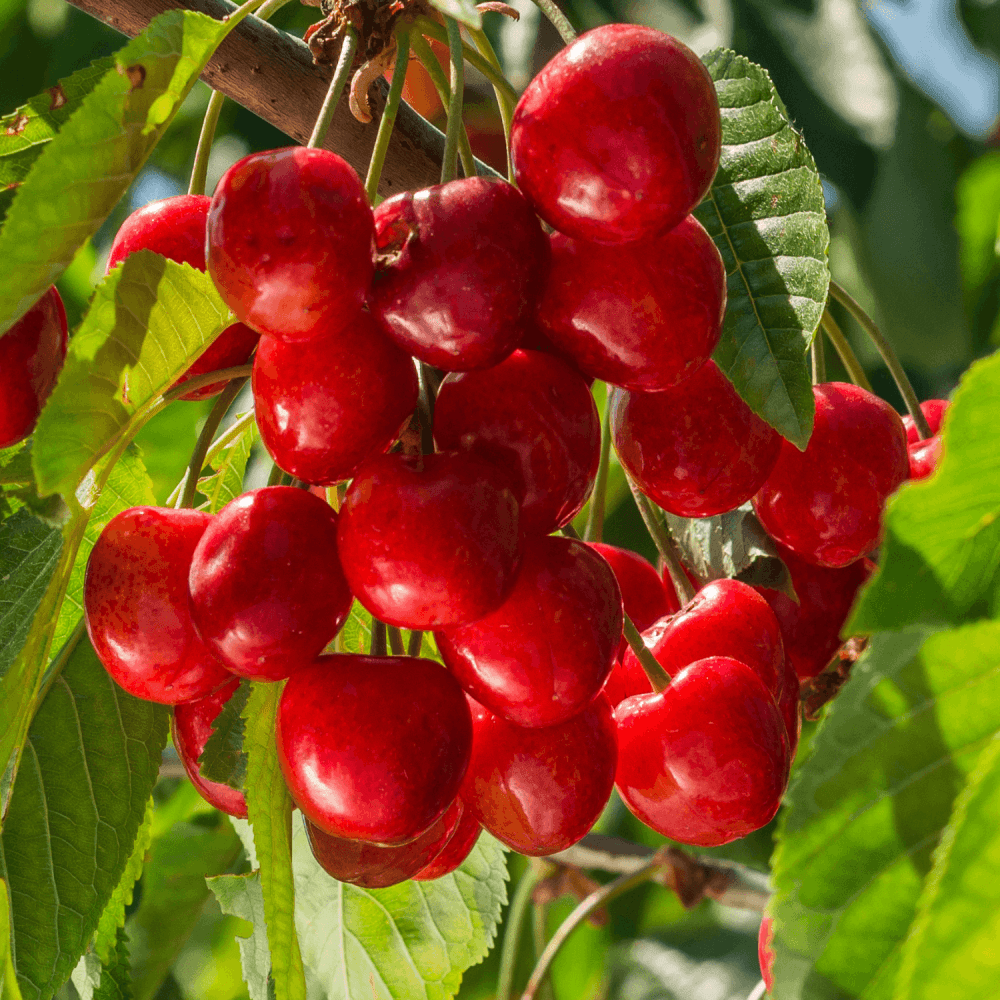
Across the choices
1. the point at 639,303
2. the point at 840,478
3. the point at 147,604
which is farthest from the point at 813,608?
the point at 147,604

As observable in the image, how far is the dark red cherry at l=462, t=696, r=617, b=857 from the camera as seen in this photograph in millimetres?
585

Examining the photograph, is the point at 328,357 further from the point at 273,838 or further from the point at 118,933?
the point at 118,933

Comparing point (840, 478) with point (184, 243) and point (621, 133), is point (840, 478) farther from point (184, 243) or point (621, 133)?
point (184, 243)

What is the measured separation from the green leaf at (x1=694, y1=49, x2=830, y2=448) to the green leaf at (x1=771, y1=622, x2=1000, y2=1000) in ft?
0.75

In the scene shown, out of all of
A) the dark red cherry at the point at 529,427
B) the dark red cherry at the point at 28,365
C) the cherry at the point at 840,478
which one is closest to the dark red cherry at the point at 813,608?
the cherry at the point at 840,478

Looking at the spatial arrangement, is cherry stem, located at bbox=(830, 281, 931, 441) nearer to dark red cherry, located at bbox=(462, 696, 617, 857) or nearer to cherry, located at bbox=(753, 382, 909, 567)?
cherry, located at bbox=(753, 382, 909, 567)

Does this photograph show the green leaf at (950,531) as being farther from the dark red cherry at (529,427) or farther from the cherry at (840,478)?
the cherry at (840,478)

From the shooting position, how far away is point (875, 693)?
1.24ft

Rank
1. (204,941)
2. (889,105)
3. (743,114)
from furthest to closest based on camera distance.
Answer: (204,941), (889,105), (743,114)

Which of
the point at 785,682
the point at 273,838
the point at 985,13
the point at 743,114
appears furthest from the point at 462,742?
the point at 985,13

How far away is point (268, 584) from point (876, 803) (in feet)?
0.95

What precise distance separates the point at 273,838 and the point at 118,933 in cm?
31

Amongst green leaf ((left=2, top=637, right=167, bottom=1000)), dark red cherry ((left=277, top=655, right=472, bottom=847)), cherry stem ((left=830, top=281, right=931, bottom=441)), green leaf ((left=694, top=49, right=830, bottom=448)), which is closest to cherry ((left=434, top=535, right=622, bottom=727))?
dark red cherry ((left=277, top=655, right=472, bottom=847))

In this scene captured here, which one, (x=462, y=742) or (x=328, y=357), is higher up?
(x=328, y=357)
